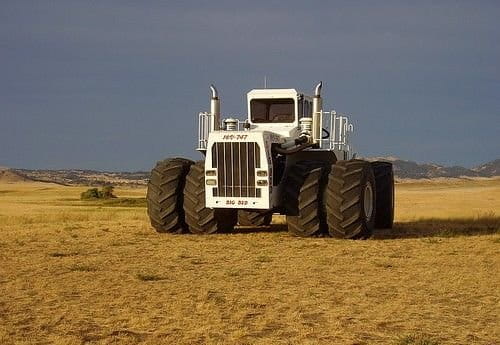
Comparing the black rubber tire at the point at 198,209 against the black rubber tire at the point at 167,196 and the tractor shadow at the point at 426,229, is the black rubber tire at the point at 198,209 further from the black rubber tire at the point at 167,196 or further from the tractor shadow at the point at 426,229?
the tractor shadow at the point at 426,229

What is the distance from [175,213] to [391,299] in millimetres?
9633

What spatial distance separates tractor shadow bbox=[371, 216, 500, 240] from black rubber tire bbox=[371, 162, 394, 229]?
38cm

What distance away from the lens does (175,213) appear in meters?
18.9

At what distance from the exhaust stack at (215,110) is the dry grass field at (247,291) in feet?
11.7

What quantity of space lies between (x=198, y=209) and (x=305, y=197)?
278 centimetres

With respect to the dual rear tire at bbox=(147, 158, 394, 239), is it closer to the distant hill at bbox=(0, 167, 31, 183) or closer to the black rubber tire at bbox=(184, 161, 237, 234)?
the black rubber tire at bbox=(184, 161, 237, 234)

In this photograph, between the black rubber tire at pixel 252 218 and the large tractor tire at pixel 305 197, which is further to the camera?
the black rubber tire at pixel 252 218

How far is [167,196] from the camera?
18781 millimetres

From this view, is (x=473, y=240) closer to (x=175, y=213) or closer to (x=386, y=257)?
(x=386, y=257)

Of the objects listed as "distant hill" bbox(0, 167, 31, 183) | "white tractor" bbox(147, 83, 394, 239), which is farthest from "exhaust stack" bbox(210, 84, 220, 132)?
"distant hill" bbox(0, 167, 31, 183)

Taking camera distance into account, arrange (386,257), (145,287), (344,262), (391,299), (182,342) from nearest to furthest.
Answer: (182,342) → (391,299) → (145,287) → (344,262) → (386,257)

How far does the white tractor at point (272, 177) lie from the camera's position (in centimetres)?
1734

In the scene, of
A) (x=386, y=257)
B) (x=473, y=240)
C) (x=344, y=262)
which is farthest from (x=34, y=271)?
(x=473, y=240)

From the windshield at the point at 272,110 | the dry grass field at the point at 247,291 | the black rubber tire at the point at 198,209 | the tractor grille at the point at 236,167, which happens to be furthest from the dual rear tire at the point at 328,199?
the windshield at the point at 272,110
